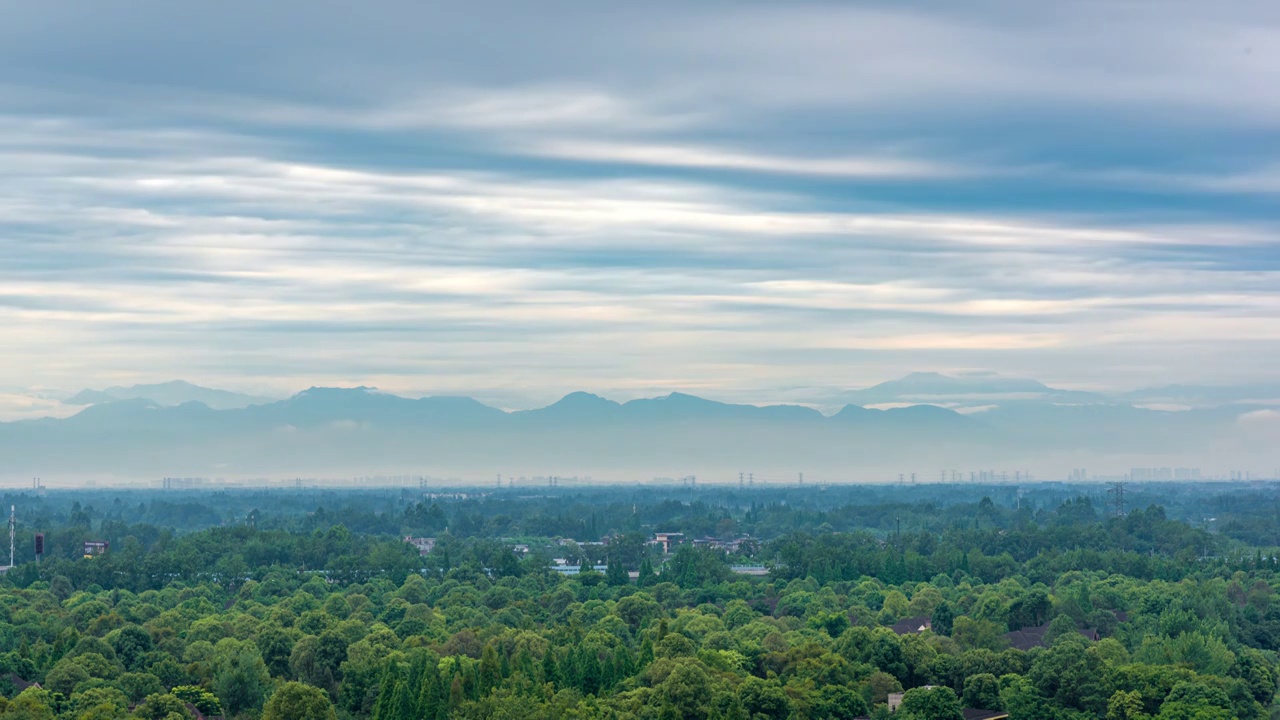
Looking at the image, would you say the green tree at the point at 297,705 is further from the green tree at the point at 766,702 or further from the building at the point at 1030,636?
the building at the point at 1030,636

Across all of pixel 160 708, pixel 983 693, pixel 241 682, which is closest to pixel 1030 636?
pixel 983 693

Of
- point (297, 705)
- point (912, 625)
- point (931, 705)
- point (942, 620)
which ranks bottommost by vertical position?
point (931, 705)

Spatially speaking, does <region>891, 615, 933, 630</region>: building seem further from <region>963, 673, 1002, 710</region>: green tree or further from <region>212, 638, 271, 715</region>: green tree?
<region>212, 638, 271, 715</region>: green tree

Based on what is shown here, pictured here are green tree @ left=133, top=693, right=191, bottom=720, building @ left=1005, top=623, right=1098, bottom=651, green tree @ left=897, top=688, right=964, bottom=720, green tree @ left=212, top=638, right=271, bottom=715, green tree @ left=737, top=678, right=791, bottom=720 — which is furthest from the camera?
building @ left=1005, top=623, right=1098, bottom=651

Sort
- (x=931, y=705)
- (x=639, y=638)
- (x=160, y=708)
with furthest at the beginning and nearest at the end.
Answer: (x=639, y=638), (x=931, y=705), (x=160, y=708)

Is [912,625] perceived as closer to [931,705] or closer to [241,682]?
[931,705]

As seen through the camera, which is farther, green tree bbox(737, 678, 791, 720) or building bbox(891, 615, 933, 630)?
building bbox(891, 615, 933, 630)

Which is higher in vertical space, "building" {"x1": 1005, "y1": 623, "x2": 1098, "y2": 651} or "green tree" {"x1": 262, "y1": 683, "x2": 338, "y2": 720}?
"building" {"x1": 1005, "y1": 623, "x2": 1098, "y2": 651}

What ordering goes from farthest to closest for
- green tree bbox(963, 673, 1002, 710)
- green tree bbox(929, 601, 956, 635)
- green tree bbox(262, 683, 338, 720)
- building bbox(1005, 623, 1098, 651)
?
1. green tree bbox(929, 601, 956, 635)
2. building bbox(1005, 623, 1098, 651)
3. green tree bbox(963, 673, 1002, 710)
4. green tree bbox(262, 683, 338, 720)

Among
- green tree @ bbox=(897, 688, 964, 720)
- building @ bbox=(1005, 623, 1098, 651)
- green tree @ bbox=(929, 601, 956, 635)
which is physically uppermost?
green tree @ bbox=(929, 601, 956, 635)

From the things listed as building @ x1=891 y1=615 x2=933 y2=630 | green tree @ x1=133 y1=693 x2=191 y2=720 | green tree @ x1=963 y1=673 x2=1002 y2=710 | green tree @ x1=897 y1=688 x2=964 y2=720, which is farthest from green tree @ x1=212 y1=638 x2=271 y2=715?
building @ x1=891 y1=615 x2=933 y2=630

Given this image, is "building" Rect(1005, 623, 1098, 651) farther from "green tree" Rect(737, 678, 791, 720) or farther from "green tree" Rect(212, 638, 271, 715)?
"green tree" Rect(212, 638, 271, 715)
